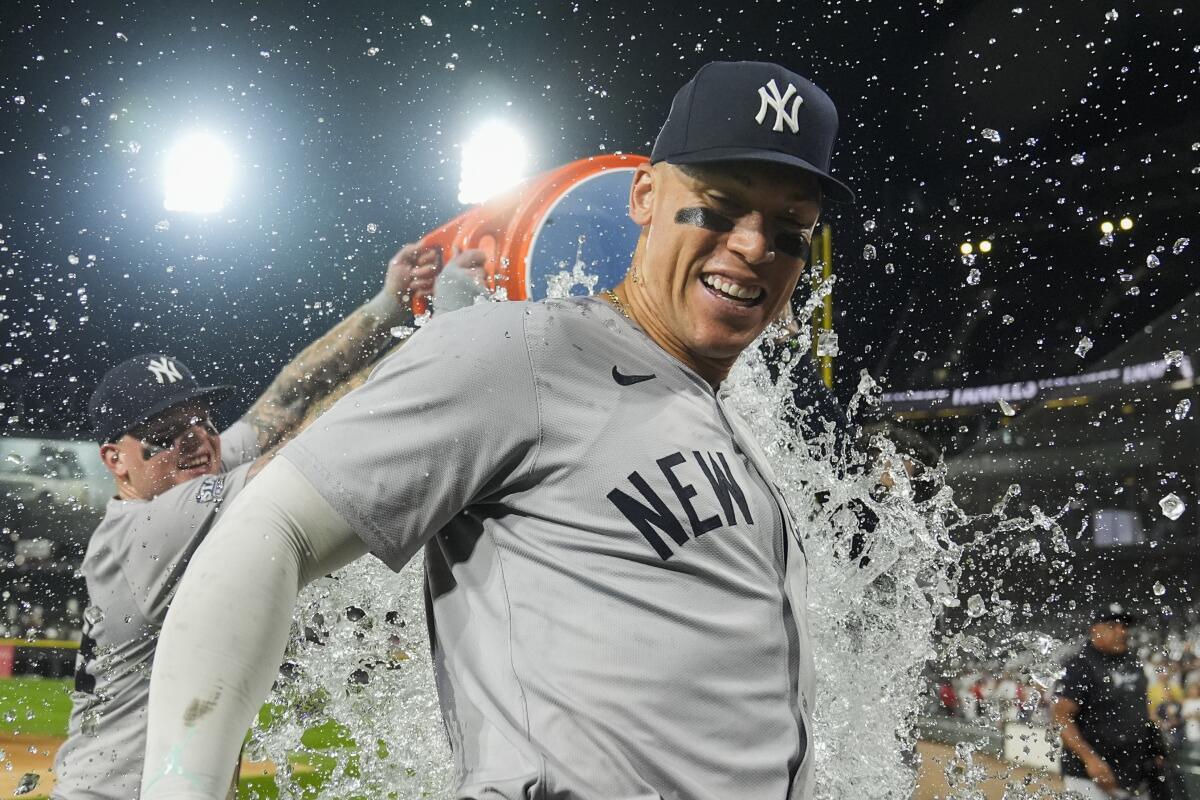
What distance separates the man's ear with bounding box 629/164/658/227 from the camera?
5.09 feet

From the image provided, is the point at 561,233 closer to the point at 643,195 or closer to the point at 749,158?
the point at 643,195

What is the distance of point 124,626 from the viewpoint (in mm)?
A: 2846

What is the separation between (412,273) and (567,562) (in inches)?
98.0

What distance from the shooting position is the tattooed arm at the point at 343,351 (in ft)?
11.4

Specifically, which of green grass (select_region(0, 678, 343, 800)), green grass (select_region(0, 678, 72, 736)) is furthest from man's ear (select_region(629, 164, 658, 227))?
green grass (select_region(0, 678, 72, 736))

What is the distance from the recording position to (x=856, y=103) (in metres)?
7.15

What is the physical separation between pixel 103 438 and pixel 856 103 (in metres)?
5.98

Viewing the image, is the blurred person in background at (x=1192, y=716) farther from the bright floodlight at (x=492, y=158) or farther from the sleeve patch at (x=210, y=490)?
the bright floodlight at (x=492, y=158)

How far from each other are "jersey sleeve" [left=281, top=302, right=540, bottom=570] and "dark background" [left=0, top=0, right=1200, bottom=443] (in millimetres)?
5682

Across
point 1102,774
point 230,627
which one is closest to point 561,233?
point 230,627

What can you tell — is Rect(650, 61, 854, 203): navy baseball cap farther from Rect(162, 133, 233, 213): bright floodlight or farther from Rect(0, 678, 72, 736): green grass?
Rect(162, 133, 233, 213): bright floodlight

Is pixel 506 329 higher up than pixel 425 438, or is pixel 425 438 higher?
pixel 506 329

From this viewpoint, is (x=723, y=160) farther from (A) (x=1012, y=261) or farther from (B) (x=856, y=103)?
(A) (x=1012, y=261)

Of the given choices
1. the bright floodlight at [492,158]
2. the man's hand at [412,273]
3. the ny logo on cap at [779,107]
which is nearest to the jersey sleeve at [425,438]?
the ny logo on cap at [779,107]
